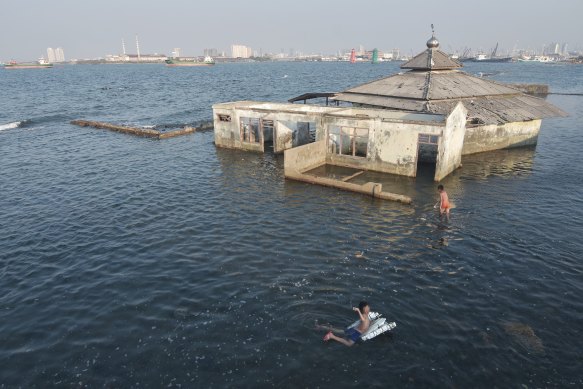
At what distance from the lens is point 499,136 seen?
44.3 m

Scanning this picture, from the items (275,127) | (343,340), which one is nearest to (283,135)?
(275,127)

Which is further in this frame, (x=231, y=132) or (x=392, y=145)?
(x=231, y=132)

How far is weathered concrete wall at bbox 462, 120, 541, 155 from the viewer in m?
42.7

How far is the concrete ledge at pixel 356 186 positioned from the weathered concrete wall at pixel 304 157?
33.5 inches

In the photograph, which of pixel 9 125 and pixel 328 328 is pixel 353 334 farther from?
pixel 9 125

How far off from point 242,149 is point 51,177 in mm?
20335

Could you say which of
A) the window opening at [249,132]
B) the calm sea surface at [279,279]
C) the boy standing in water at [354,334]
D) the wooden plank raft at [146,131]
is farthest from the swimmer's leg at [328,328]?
the wooden plank raft at [146,131]

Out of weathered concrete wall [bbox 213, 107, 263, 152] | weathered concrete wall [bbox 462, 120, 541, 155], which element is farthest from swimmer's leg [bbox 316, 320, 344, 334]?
weathered concrete wall [bbox 462, 120, 541, 155]

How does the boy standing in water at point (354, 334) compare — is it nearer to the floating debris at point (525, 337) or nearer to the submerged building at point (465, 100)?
the floating debris at point (525, 337)

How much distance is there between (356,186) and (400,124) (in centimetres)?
760

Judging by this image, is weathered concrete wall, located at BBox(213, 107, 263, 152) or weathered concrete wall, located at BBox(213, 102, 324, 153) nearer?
weathered concrete wall, located at BBox(213, 102, 324, 153)

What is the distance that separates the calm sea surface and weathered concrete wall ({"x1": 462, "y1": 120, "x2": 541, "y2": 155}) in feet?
18.9

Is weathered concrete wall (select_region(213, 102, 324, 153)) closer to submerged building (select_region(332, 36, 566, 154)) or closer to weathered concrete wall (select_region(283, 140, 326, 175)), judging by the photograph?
weathered concrete wall (select_region(283, 140, 326, 175))

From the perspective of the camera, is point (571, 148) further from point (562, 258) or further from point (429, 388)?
point (429, 388)
